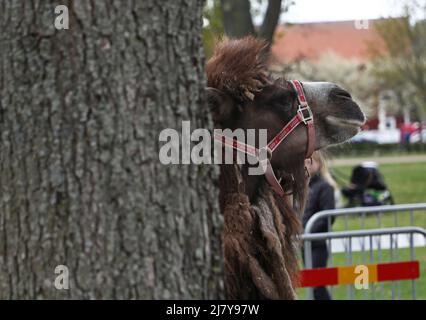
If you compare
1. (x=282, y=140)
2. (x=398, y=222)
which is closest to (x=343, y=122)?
(x=282, y=140)

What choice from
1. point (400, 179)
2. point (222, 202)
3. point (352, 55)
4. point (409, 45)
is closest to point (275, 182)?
point (222, 202)

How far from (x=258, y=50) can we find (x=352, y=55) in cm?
7079

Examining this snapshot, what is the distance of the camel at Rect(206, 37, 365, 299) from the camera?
3.83 meters

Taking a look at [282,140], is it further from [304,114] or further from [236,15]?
[236,15]

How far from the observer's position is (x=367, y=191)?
1912 cm

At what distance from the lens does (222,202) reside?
397cm

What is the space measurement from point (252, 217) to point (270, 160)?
43cm

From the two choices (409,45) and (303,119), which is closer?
(303,119)

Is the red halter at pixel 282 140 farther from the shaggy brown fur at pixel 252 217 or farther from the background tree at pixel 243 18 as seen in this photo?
the background tree at pixel 243 18

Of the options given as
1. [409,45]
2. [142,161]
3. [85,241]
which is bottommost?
[85,241]

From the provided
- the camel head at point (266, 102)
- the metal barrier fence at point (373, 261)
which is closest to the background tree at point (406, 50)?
the metal barrier fence at point (373, 261)

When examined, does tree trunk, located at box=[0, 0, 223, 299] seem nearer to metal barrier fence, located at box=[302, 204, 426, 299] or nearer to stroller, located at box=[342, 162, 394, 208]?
metal barrier fence, located at box=[302, 204, 426, 299]

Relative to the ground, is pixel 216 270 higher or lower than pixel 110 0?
lower
